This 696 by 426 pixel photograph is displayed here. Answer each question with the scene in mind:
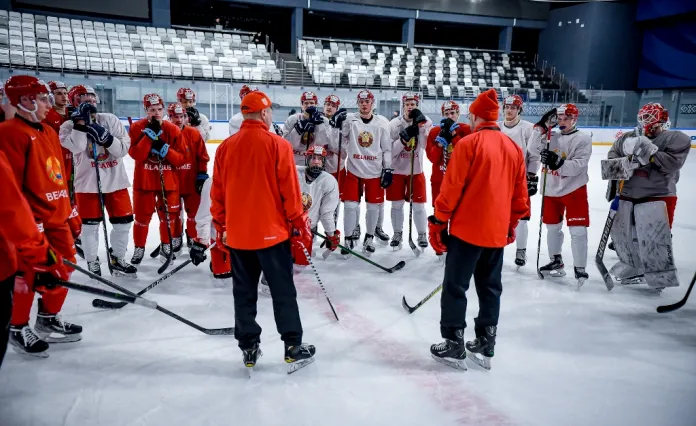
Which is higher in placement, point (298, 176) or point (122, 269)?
point (298, 176)

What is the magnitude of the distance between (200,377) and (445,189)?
60.5 inches

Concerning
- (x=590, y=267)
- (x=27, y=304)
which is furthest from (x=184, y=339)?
(x=590, y=267)

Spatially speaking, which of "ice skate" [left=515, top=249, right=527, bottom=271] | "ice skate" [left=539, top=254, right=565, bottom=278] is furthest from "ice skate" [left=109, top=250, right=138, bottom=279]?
"ice skate" [left=539, top=254, right=565, bottom=278]

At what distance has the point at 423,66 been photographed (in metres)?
18.4

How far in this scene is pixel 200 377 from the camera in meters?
2.40

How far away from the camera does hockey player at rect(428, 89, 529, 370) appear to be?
2.34 m

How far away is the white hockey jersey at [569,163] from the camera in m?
3.74

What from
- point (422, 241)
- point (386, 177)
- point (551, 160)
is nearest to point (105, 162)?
point (386, 177)

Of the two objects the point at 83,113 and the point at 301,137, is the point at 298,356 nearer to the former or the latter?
the point at 83,113

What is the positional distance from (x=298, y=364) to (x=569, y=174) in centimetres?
258

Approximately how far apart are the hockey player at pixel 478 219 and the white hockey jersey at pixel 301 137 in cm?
225

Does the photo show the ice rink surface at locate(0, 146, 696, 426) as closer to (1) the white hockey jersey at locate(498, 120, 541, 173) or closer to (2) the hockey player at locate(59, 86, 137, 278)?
(2) the hockey player at locate(59, 86, 137, 278)

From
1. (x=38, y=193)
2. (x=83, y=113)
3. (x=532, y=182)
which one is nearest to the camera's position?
(x=38, y=193)

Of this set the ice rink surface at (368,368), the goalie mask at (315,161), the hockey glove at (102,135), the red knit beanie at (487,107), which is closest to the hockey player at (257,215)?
the ice rink surface at (368,368)
